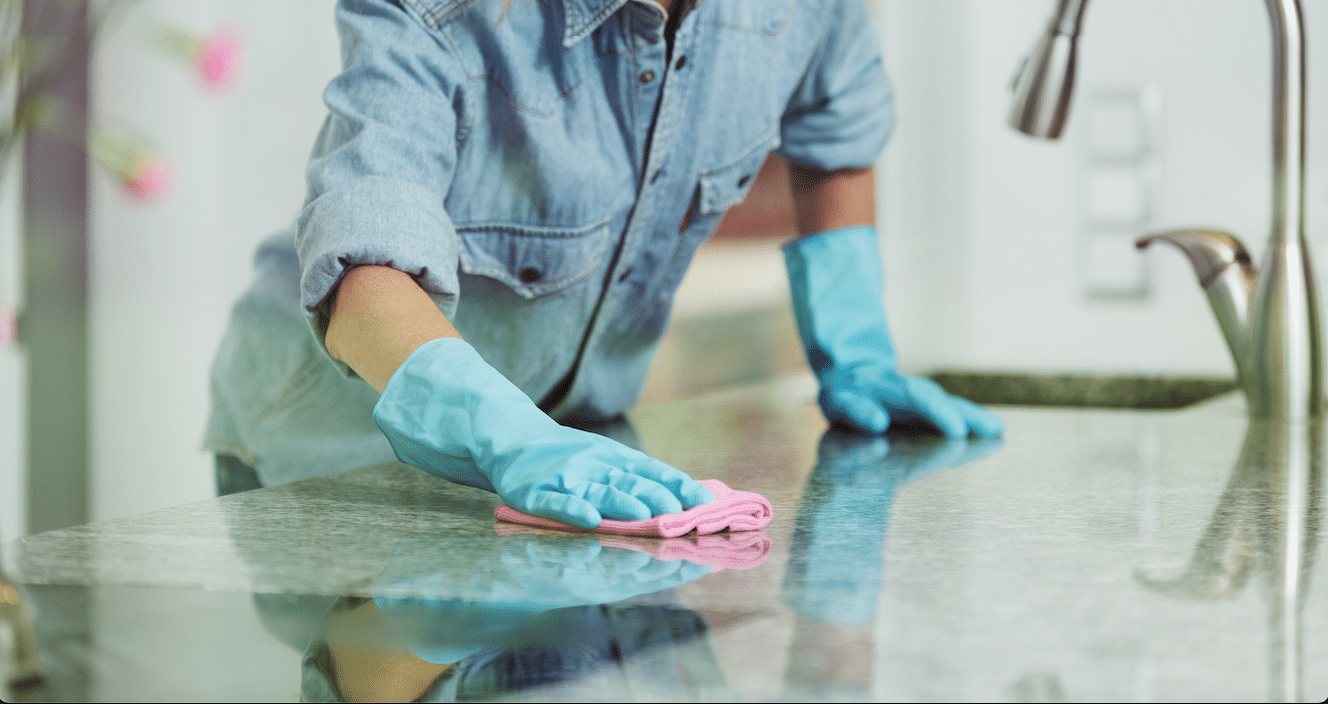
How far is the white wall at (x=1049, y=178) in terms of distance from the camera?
2.48 metres

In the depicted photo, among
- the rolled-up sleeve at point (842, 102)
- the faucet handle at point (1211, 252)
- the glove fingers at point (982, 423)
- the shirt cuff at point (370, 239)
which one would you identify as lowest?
the glove fingers at point (982, 423)

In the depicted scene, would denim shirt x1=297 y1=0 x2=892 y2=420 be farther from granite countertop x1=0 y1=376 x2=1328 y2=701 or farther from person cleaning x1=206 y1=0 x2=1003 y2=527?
granite countertop x1=0 y1=376 x2=1328 y2=701

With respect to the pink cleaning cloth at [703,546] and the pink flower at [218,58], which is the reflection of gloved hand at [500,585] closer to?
the pink cleaning cloth at [703,546]

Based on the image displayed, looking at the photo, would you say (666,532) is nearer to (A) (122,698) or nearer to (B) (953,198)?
(A) (122,698)

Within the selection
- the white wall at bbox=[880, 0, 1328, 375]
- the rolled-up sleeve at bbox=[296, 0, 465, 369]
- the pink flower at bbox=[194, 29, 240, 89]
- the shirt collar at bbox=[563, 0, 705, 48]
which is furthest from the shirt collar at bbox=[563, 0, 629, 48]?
the white wall at bbox=[880, 0, 1328, 375]

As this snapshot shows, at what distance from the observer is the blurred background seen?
1781mm

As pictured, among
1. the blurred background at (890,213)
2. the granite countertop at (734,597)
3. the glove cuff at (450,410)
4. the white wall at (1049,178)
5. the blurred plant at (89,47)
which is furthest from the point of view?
the white wall at (1049,178)

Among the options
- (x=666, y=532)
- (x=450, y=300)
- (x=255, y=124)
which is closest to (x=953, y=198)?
(x=255, y=124)

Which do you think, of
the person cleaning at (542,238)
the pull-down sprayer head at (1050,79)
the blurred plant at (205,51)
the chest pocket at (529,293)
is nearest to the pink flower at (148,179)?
the blurred plant at (205,51)

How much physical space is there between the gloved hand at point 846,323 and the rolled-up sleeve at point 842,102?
0.32 ft

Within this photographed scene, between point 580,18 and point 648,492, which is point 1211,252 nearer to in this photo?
point 580,18

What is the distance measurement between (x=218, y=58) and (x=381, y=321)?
3.66 ft

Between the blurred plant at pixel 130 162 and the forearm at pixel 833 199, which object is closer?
the forearm at pixel 833 199

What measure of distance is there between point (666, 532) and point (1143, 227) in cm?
223
